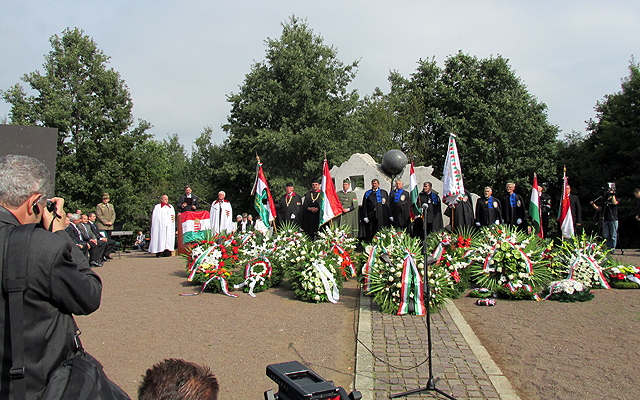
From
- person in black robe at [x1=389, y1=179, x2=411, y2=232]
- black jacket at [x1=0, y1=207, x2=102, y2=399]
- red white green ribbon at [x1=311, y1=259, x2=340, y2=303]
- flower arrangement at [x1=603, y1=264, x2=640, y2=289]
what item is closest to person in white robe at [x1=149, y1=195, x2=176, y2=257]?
person in black robe at [x1=389, y1=179, x2=411, y2=232]

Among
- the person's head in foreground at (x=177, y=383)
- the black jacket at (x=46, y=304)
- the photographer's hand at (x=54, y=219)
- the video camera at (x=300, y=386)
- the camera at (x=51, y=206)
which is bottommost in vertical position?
the video camera at (x=300, y=386)

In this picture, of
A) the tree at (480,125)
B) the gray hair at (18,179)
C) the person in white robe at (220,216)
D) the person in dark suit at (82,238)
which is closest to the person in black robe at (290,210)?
the person in white robe at (220,216)

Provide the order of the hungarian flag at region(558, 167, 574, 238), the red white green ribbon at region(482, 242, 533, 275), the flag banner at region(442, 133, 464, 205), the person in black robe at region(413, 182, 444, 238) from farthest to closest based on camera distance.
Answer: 1. the hungarian flag at region(558, 167, 574, 238)
2. the person in black robe at region(413, 182, 444, 238)
3. the flag banner at region(442, 133, 464, 205)
4. the red white green ribbon at region(482, 242, 533, 275)

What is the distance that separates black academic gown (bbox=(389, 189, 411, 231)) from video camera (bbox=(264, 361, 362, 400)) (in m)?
11.3

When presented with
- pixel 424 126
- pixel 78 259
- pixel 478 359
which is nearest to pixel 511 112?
pixel 424 126

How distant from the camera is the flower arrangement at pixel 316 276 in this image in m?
7.91

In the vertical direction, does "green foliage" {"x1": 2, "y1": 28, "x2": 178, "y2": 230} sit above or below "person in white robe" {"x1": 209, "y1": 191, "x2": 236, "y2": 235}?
above

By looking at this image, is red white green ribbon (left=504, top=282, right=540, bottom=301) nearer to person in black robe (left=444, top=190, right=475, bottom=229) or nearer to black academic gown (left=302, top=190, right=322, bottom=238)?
person in black robe (left=444, top=190, right=475, bottom=229)

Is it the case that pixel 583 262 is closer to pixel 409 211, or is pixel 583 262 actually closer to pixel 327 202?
pixel 327 202

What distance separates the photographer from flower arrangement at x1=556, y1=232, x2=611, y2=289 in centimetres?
Answer: 848

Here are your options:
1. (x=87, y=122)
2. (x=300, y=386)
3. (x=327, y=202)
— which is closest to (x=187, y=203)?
(x=327, y=202)

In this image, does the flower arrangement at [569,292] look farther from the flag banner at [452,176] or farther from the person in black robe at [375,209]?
the person in black robe at [375,209]

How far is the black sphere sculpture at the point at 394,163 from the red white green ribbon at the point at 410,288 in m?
11.8

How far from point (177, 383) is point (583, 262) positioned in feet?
28.0
